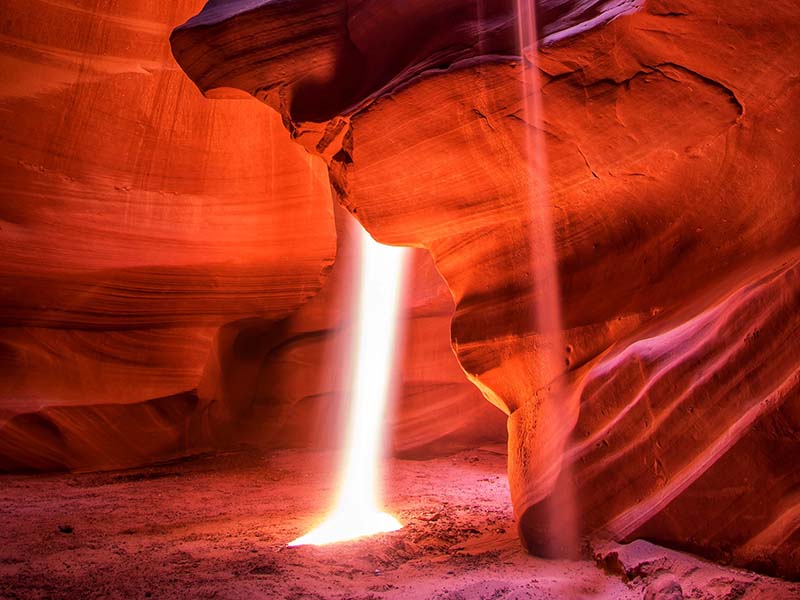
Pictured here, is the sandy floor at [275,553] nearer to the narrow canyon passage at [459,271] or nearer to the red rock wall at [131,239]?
the narrow canyon passage at [459,271]

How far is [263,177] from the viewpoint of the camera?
21.7 ft

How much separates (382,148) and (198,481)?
3603 millimetres

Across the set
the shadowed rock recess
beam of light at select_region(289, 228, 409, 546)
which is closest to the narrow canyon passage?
the shadowed rock recess

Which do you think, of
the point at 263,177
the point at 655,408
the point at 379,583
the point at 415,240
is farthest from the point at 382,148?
the point at 263,177

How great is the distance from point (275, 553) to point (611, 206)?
2529 mm

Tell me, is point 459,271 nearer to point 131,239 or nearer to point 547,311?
point 547,311

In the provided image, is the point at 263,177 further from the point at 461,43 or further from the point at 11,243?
the point at 461,43

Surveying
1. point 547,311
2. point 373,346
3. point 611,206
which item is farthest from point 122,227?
point 611,206

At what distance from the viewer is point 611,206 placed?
3.39 metres

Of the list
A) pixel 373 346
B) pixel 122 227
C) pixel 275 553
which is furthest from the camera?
pixel 373 346

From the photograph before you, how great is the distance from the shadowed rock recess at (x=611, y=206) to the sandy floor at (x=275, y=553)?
0.27 metres

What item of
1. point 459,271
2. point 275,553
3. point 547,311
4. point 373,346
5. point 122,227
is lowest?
point 275,553

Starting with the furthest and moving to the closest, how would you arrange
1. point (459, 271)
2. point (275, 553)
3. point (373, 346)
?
point (373, 346) < point (459, 271) < point (275, 553)

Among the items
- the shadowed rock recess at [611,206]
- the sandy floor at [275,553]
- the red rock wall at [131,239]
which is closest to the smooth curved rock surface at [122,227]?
the red rock wall at [131,239]
